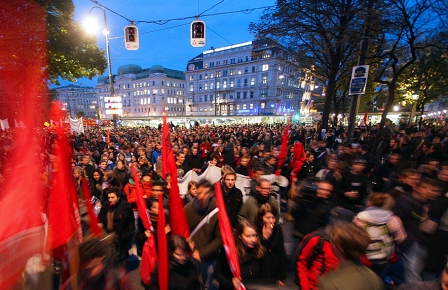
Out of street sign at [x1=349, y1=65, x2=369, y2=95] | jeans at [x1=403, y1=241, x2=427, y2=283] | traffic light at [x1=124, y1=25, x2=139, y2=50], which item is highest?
traffic light at [x1=124, y1=25, x2=139, y2=50]

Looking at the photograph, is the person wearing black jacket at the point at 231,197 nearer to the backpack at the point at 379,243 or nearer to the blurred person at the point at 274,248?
the blurred person at the point at 274,248

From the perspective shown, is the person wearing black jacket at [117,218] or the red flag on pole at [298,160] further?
the red flag on pole at [298,160]

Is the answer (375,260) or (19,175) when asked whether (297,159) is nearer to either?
(375,260)

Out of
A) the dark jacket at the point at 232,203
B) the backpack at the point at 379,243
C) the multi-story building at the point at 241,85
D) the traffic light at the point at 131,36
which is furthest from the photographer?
the multi-story building at the point at 241,85

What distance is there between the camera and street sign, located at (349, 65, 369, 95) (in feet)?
29.5

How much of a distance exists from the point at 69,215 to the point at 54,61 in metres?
12.3

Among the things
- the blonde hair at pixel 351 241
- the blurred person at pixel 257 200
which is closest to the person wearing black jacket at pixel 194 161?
the blurred person at pixel 257 200

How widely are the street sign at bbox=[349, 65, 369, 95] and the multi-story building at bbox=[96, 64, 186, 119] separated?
80722mm

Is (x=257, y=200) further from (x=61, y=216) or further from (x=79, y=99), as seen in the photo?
(x=79, y=99)

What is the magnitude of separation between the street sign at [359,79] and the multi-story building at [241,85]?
2087 inches

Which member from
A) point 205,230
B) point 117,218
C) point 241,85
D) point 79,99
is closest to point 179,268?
point 205,230

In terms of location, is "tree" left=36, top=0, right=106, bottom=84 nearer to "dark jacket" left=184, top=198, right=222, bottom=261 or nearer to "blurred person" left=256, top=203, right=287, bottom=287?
"dark jacket" left=184, top=198, right=222, bottom=261

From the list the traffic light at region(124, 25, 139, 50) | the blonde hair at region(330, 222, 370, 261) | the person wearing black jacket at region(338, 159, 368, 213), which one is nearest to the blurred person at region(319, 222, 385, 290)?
the blonde hair at region(330, 222, 370, 261)

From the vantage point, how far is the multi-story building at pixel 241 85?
6600cm
